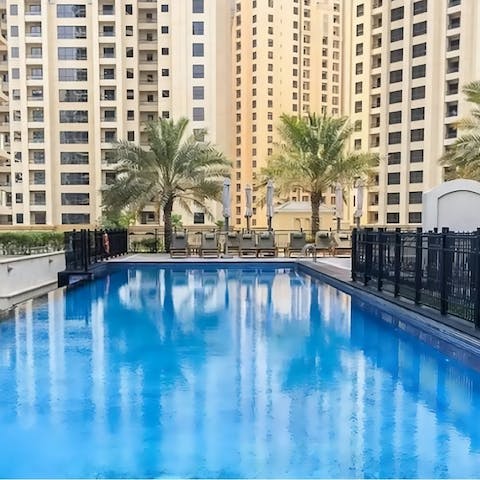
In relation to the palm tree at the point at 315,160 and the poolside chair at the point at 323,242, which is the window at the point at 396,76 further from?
the poolside chair at the point at 323,242

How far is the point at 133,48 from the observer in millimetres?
51562

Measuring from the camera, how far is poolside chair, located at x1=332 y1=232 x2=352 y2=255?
2239 centimetres

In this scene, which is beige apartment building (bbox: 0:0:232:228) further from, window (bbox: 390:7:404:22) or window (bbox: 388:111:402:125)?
window (bbox: 390:7:404:22)

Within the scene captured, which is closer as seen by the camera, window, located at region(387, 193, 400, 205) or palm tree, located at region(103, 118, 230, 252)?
palm tree, located at region(103, 118, 230, 252)

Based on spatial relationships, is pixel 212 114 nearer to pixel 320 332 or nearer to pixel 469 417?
pixel 320 332

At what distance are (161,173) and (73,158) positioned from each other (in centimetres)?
3065

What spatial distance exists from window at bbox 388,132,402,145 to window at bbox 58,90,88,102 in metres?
31.3

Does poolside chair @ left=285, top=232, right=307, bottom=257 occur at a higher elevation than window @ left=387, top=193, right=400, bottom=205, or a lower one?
lower

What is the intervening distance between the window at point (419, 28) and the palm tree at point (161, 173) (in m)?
35.6

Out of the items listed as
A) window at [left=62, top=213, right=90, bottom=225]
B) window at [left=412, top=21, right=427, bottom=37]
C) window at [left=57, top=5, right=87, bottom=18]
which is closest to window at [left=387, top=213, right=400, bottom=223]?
window at [left=412, top=21, right=427, bottom=37]

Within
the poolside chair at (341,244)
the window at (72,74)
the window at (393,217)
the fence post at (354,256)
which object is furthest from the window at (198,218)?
the fence post at (354,256)

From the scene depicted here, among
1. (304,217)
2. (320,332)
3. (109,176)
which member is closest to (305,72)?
(109,176)

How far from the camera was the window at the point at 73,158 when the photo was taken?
170 feet

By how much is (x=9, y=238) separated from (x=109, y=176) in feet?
86.8
